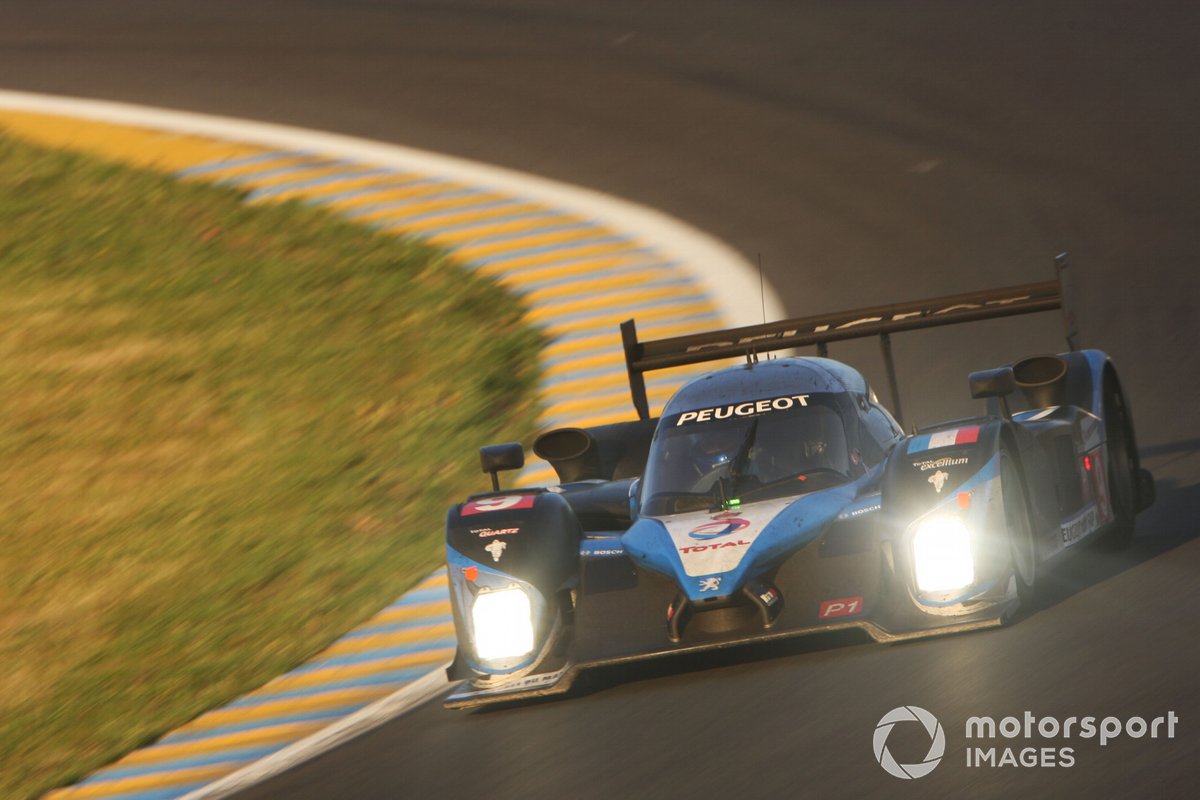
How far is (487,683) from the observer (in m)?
7.56

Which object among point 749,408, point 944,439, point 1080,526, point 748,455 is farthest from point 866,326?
point 944,439

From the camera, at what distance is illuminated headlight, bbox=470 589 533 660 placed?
301 inches

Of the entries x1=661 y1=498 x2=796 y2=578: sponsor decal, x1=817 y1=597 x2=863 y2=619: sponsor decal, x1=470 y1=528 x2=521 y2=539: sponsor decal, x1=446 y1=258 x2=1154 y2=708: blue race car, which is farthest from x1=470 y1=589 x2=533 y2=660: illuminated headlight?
x1=817 y1=597 x2=863 y2=619: sponsor decal

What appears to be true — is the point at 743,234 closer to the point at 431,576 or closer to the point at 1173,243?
the point at 1173,243

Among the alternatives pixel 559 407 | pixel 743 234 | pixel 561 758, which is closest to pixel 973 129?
pixel 743 234

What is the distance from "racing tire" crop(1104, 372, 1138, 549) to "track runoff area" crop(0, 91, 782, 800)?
8.73 feet

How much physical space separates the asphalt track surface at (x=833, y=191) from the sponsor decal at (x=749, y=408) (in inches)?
49.1

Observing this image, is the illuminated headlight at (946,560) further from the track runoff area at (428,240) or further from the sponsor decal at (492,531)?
the track runoff area at (428,240)

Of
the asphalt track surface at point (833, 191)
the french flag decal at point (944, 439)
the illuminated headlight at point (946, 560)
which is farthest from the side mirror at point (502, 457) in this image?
the illuminated headlight at point (946, 560)

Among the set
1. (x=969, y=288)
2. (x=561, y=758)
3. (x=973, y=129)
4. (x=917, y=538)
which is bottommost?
(x=561, y=758)

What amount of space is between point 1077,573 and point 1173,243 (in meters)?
6.95

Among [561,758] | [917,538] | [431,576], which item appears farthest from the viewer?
[431,576]

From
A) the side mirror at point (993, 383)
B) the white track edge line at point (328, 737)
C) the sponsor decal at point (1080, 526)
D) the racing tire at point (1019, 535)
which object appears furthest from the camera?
the sponsor decal at point (1080, 526)

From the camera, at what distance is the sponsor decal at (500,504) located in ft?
26.6
